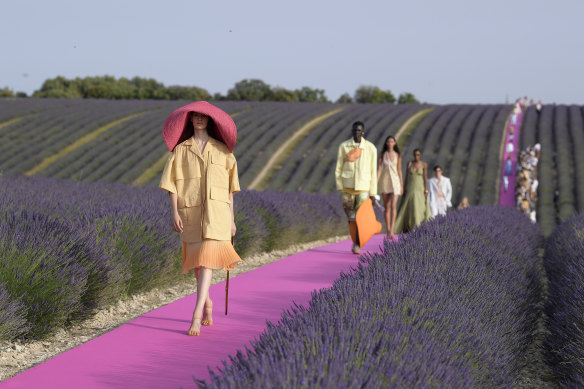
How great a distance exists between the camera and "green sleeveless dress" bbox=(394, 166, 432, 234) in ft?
38.3

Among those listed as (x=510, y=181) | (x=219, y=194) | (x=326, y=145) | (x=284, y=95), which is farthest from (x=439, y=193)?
(x=284, y=95)

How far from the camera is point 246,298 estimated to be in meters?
6.07

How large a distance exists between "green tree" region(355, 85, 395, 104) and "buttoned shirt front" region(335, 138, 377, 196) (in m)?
75.6

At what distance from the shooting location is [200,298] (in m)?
4.70

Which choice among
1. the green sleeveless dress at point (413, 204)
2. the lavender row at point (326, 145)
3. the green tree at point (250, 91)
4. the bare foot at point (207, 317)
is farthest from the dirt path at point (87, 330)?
the green tree at point (250, 91)

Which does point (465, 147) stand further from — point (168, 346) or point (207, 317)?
point (168, 346)

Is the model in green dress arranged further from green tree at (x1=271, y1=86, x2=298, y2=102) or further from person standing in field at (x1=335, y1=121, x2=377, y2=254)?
green tree at (x1=271, y1=86, x2=298, y2=102)

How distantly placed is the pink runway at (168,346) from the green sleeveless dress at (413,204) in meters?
5.11

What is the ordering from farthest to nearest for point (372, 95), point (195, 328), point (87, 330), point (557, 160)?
point (372, 95), point (557, 160), point (87, 330), point (195, 328)

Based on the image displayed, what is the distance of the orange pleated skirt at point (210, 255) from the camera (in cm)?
471

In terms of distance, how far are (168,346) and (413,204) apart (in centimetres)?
803

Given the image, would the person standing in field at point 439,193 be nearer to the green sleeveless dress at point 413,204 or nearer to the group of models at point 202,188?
the green sleeveless dress at point 413,204

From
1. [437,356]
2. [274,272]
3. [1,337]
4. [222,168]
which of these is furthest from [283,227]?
[437,356]

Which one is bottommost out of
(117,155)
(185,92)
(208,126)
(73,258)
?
(73,258)
